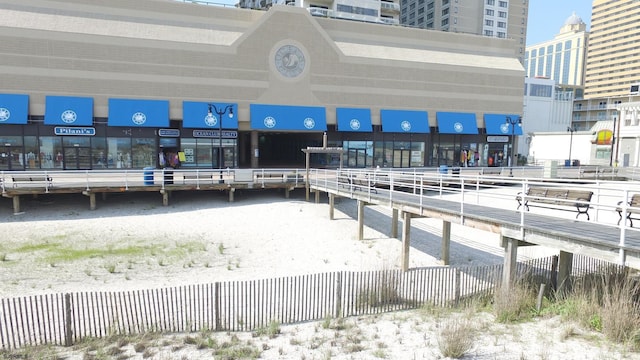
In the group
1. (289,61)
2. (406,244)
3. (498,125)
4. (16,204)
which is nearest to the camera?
(406,244)

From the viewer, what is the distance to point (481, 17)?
84.7 metres

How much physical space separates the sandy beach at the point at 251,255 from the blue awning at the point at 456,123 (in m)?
17.6

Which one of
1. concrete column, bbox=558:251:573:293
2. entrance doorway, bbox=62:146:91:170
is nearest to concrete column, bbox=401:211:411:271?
concrete column, bbox=558:251:573:293

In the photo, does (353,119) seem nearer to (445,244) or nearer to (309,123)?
(309,123)

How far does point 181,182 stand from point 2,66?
16198 mm

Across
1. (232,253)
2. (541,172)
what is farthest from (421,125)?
(232,253)

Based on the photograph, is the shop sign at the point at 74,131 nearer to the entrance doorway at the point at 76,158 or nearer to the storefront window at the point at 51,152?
the storefront window at the point at 51,152

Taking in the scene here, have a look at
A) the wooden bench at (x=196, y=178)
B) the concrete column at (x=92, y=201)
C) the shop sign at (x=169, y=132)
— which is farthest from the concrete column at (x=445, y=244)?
the shop sign at (x=169, y=132)

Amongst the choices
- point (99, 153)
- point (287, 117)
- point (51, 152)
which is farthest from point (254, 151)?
point (51, 152)

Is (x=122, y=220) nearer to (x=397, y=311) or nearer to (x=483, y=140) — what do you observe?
(x=397, y=311)

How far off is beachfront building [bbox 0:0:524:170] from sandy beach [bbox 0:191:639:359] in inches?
315

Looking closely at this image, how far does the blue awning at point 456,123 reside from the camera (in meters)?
40.0

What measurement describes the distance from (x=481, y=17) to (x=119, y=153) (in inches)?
3066

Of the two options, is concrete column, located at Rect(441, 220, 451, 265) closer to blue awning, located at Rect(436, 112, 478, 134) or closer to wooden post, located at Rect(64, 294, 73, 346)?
wooden post, located at Rect(64, 294, 73, 346)
